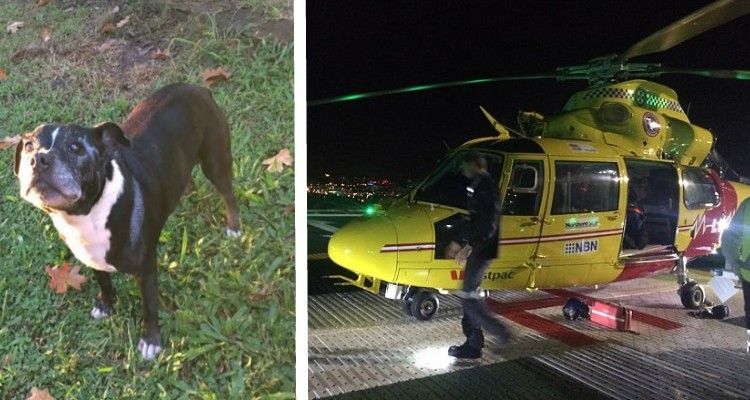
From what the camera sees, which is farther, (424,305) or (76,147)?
(424,305)

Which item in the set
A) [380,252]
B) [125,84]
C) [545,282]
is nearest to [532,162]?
[545,282]

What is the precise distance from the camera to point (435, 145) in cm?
190

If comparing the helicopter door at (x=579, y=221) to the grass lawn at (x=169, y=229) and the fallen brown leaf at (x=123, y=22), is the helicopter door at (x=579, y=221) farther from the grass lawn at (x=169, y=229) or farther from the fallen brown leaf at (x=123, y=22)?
the fallen brown leaf at (x=123, y=22)

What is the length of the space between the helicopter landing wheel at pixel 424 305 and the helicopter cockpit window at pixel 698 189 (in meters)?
1.16

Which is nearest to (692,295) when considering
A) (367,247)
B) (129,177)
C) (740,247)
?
(740,247)

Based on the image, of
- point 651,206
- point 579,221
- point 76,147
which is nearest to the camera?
point 76,147

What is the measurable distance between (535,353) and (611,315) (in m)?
0.36

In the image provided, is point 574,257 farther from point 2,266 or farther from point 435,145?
point 2,266

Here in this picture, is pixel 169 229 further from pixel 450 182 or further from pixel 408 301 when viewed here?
pixel 450 182

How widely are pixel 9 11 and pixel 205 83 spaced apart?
2.53ft

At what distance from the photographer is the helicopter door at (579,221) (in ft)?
6.10

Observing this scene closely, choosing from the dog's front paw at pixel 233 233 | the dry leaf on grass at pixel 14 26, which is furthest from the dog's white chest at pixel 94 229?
the dry leaf on grass at pixel 14 26

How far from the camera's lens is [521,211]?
1.82 meters

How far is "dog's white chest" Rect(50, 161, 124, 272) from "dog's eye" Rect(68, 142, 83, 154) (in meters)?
0.11
